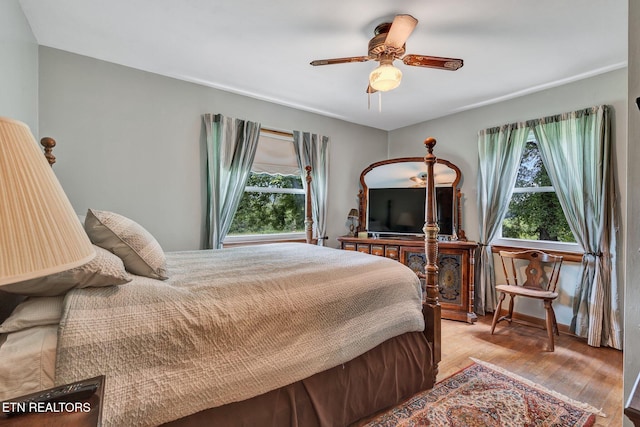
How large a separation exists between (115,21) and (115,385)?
2.34m

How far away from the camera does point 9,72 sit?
1708 millimetres

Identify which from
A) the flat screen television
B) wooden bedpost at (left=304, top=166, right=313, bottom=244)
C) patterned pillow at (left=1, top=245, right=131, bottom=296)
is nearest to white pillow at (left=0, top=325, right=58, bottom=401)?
patterned pillow at (left=1, top=245, right=131, bottom=296)

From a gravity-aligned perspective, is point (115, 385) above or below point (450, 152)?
below

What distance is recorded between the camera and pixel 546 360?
2.38 m

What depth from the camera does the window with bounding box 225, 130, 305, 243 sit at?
11.4 ft

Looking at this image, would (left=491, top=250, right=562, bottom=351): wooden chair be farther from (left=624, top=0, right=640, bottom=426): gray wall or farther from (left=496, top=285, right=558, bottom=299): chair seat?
(left=624, top=0, right=640, bottom=426): gray wall

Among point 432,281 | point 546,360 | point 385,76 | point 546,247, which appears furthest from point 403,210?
point 385,76

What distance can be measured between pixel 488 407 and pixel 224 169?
9.81ft

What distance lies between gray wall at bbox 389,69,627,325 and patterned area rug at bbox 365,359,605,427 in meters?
1.46

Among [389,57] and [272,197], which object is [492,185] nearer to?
[389,57]

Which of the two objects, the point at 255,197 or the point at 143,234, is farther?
the point at 255,197

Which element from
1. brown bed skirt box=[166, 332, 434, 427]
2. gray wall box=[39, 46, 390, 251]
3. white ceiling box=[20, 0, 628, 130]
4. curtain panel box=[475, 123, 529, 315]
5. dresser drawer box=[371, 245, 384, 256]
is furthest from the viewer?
dresser drawer box=[371, 245, 384, 256]

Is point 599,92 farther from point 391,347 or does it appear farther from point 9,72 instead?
point 9,72

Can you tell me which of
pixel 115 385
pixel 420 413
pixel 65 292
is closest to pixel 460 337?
pixel 420 413
